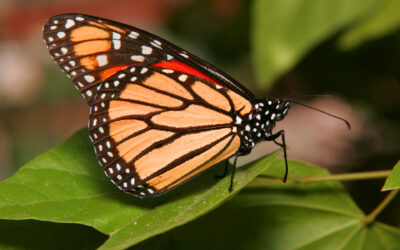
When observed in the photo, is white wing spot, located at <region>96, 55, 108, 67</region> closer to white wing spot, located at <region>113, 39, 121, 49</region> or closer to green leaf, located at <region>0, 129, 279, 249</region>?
white wing spot, located at <region>113, 39, 121, 49</region>

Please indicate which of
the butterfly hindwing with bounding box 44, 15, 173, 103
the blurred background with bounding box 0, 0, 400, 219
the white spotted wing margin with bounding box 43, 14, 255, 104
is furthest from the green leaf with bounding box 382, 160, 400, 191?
the butterfly hindwing with bounding box 44, 15, 173, 103

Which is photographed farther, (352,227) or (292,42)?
(292,42)

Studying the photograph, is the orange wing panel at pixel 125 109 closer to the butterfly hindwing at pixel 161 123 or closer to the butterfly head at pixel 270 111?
the butterfly hindwing at pixel 161 123

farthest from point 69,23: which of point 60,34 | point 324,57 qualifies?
point 324,57

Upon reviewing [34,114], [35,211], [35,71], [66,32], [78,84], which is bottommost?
[34,114]

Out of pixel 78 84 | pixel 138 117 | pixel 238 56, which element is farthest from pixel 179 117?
pixel 238 56

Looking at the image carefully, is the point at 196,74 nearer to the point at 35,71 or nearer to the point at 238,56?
the point at 238,56

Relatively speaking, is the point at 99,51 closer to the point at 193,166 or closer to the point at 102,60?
the point at 102,60
